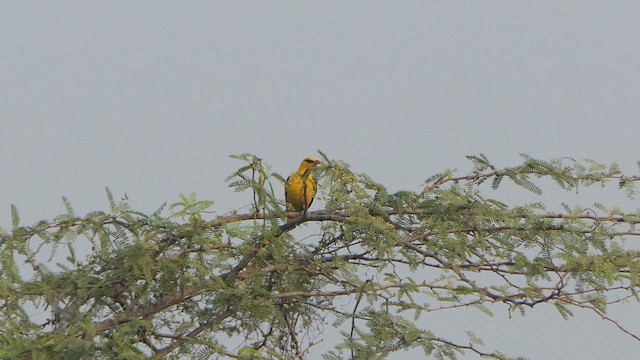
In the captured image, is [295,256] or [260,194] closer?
[260,194]

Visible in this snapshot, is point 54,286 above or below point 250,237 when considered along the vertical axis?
below

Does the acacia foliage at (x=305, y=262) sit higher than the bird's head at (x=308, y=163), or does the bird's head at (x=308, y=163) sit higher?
the bird's head at (x=308, y=163)

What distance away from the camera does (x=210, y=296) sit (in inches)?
306

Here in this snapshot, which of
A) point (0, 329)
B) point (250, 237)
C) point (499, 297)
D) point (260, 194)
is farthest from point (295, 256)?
point (0, 329)

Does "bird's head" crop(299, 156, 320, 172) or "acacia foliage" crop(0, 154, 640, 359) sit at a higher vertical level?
"bird's head" crop(299, 156, 320, 172)

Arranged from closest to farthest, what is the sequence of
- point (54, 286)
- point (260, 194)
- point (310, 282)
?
point (260, 194), point (54, 286), point (310, 282)

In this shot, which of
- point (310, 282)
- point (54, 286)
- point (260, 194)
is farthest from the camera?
point (310, 282)

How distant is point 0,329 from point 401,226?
9.03 ft

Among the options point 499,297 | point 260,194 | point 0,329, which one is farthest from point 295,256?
point 0,329

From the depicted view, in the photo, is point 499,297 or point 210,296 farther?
point 210,296

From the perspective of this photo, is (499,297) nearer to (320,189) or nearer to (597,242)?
(597,242)

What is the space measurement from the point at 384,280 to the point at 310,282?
1.08 meters

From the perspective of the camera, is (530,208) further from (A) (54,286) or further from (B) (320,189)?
(A) (54,286)

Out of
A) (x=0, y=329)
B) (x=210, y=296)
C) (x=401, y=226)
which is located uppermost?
(x=401, y=226)
